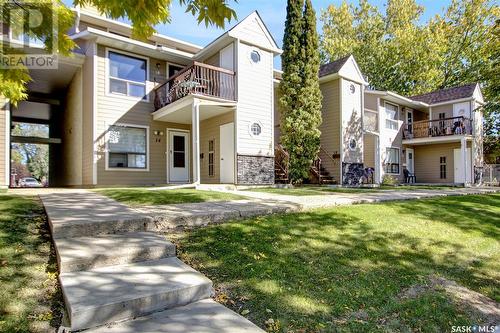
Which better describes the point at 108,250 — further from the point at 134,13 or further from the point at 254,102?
the point at 254,102

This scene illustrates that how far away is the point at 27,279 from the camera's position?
291cm

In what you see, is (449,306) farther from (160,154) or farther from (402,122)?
(402,122)

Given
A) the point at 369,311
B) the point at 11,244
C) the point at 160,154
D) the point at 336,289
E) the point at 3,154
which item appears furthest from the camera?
the point at 160,154

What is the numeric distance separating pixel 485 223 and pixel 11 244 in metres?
7.95

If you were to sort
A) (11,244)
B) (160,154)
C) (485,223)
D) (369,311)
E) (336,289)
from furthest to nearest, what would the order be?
(160,154), (485,223), (11,244), (336,289), (369,311)

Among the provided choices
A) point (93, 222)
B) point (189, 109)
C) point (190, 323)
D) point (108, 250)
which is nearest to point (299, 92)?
point (189, 109)

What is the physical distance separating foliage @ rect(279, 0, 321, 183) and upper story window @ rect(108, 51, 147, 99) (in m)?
5.76

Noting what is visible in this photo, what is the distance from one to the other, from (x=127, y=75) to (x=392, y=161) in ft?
54.3

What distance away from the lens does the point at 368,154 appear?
19.6m

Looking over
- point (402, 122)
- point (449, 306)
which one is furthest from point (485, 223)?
point (402, 122)

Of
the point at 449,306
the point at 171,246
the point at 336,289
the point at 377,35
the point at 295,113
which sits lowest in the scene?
the point at 449,306

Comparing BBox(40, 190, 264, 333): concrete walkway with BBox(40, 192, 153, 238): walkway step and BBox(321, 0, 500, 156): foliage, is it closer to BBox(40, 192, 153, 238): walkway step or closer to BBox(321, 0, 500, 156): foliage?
BBox(40, 192, 153, 238): walkway step

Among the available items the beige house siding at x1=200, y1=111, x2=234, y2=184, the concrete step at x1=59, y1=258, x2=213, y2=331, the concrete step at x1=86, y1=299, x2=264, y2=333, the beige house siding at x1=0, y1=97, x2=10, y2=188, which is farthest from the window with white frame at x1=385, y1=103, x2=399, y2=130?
the concrete step at x1=86, y1=299, x2=264, y2=333

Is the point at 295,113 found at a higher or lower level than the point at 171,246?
higher
